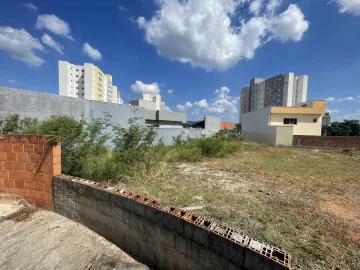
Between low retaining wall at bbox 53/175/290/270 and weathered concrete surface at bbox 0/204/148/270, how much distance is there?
0.41ft

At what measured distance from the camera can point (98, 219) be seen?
2473mm

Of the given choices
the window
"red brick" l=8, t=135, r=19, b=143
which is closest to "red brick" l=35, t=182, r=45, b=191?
"red brick" l=8, t=135, r=19, b=143

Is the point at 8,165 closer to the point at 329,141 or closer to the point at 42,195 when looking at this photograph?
the point at 42,195

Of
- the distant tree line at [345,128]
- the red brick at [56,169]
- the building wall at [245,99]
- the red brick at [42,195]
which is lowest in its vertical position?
the red brick at [42,195]

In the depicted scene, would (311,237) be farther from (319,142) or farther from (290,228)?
(319,142)

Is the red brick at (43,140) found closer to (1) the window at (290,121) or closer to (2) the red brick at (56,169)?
(2) the red brick at (56,169)

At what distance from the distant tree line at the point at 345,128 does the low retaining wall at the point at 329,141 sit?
16.7 meters

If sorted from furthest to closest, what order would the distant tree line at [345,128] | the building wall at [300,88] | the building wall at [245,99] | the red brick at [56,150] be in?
the building wall at [245,99], the building wall at [300,88], the distant tree line at [345,128], the red brick at [56,150]

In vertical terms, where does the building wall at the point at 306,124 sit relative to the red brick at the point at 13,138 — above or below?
above

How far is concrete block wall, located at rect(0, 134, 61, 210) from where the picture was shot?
9.30ft

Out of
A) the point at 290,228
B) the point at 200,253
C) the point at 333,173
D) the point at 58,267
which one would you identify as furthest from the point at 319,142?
the point at 58,267

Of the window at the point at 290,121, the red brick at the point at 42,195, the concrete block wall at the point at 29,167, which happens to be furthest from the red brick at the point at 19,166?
the window at the point at 290,121

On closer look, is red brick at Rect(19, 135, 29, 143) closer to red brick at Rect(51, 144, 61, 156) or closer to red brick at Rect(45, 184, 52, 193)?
red brick at Rect(51, 144, 61, 156)

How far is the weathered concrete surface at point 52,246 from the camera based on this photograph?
6.40 ft
